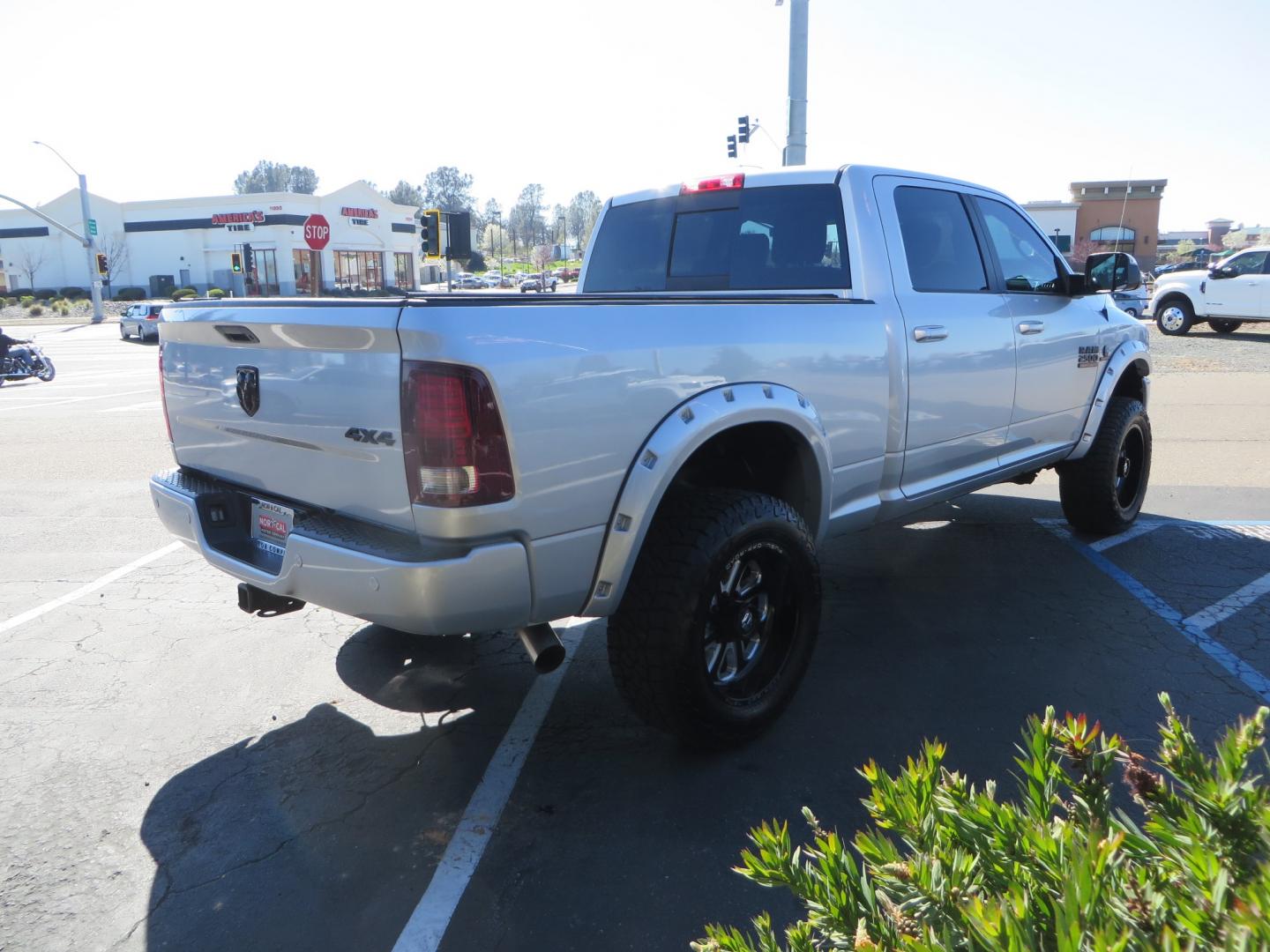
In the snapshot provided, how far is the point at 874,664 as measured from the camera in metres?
4.27

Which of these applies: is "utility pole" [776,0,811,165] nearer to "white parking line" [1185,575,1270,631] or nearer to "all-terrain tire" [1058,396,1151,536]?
"all-terrain tire" [1058,396,1151,536]

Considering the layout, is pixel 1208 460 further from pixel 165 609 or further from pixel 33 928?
pixel 33 928

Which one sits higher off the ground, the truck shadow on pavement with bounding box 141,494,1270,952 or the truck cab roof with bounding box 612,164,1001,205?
the truck cab roof with bounding box 612,164,1001,205

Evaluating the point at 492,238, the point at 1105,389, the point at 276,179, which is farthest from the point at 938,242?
the point at 276,179

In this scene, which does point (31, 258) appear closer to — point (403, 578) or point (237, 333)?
point (237, 333)

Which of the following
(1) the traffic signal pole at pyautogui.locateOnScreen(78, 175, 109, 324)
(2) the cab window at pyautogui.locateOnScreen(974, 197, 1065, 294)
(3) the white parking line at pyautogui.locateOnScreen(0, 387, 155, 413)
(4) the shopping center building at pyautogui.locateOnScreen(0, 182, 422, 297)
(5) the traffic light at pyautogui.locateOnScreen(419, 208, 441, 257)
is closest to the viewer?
(2) the cab window at pyautogui.locateOnScreen(974, 197, 1065, 294)

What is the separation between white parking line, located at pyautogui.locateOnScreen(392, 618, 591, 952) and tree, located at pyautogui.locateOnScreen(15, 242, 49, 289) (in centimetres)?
7161

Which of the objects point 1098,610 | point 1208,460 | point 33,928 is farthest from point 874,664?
point 1208,460

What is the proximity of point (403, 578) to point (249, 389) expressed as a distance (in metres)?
1.05

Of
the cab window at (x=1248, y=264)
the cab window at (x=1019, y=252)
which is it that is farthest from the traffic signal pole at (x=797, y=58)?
the cab window at (x=1248, y=264)

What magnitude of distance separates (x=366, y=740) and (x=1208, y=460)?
26.5 feet

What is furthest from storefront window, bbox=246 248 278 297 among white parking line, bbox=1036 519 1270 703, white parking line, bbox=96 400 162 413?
white parking line, bbox=1036 519 1270 703

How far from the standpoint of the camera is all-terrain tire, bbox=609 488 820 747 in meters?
3.16

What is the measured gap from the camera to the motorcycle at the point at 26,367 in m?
17.3
